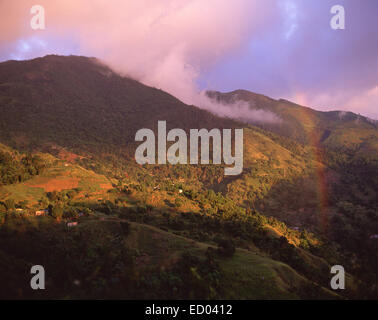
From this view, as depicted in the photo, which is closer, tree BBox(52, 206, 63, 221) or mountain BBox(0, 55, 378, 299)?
mountain BBox(0, 55, 378, 299)

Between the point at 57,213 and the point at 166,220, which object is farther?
the point at 166,220

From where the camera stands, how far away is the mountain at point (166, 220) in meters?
18.5

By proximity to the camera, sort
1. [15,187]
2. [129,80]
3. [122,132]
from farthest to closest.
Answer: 1. [129,80]
2. [122,132]
3. [15,187]

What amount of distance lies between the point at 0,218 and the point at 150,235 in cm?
1436

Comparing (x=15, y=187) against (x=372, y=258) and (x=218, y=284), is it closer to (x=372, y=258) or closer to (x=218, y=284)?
(x=218, y=284)

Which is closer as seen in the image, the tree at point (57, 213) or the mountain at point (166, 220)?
the mountain at point (166, 220)

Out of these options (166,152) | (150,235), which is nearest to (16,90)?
(166,152)

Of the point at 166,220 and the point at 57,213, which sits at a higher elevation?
the point at 57,213

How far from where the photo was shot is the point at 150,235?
1003 inches

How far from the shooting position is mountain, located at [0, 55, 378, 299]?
60.8 ft

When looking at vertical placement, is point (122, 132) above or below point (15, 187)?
above

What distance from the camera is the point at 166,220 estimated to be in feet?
109
